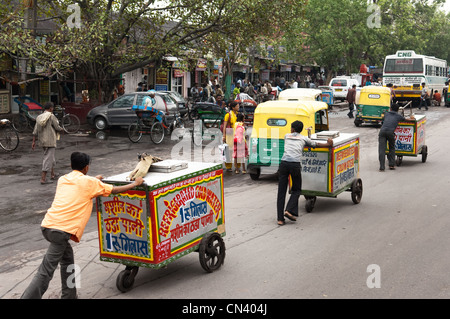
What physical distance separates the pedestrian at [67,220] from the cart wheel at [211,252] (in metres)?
1.25

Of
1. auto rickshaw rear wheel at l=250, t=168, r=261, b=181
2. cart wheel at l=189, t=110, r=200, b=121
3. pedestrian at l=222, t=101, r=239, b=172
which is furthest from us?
cart wheel at l=189, t=110, r=200, b=121

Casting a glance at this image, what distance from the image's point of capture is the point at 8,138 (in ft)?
52.0

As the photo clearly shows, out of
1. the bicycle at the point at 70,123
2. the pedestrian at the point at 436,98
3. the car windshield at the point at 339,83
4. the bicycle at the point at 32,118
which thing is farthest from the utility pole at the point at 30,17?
the pedestrian at the point at 436,98

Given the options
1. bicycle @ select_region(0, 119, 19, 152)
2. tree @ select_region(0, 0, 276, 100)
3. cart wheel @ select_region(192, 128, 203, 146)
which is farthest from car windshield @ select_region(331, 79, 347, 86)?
bicycle @ select_region(0, 119, 19, 152)

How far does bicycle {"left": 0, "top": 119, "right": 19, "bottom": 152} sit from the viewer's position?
15828mm

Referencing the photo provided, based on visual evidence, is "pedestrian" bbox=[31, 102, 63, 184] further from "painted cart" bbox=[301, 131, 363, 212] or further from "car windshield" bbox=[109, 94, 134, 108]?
"car windshield" bbox=[109, 94, 134, 108]

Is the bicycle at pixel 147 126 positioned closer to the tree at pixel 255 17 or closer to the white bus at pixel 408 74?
the tree at pixel 255 17

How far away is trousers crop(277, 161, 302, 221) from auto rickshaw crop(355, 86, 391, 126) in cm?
1514

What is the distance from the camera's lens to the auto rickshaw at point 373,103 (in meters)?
22.7

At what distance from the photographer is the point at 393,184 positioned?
478 inches

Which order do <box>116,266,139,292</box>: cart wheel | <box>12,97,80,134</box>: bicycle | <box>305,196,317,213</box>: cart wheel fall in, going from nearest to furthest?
<box>116,266,139,292</box>: cart wheel < <box>305,196,317,213</box>: cart wheel < <box>12,97,80,134</box>: bicycle

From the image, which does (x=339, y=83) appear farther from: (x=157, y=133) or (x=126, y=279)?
(x=126, y=279)

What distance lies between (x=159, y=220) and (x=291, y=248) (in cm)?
242

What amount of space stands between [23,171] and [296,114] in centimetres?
673
